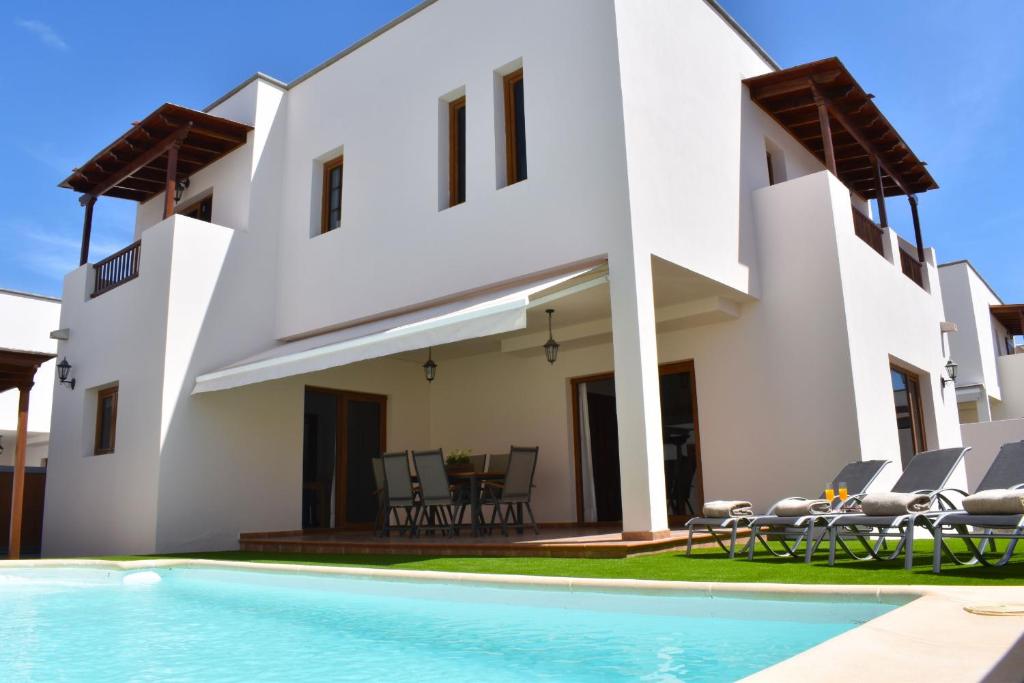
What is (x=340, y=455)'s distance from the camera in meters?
14.0

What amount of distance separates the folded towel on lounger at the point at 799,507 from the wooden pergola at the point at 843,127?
21.3 ft

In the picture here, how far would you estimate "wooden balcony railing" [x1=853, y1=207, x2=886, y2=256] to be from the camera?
12.4 metres

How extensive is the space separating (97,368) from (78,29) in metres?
9.41

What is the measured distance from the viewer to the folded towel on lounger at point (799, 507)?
22.6 feet

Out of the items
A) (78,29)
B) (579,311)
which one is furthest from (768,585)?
(78,29)

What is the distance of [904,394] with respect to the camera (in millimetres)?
13508

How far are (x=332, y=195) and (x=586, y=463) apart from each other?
6.34m

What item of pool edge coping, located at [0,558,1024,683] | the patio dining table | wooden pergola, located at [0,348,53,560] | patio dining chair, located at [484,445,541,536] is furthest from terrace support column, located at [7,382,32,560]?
patio dining chair, located at [484,445,541,536]

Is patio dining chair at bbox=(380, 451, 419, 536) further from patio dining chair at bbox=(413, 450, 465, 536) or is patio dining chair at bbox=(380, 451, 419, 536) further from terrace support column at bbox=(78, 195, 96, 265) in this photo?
terrace support column at bbox=(78, 195, 96, 265)

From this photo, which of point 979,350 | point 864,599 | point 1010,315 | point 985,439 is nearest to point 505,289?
point 864,599

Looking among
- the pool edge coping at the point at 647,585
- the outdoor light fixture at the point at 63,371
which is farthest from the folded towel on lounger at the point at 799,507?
the outdoor light fixture at the point at 63,371

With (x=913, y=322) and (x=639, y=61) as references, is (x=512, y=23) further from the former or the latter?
(x=913, y=322)

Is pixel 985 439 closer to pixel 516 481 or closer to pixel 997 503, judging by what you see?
pixel 516 481

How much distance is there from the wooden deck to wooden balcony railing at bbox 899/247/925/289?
26.3ft
